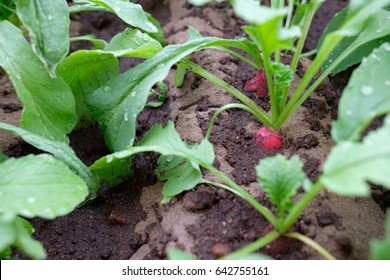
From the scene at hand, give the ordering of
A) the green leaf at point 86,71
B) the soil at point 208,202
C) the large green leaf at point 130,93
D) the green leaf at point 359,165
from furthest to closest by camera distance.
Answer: the green leaf at point 86,71 → the large green leaf at point 130,93 → the soil at point 208,202 → the green leaf at point 359,165

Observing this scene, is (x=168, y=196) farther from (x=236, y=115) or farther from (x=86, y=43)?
(x=86, y=43)

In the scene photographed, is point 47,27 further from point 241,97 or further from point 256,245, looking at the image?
point 256,245

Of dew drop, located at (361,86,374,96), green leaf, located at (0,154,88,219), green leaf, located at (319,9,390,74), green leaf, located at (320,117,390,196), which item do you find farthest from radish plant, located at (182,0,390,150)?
green leaf, located at (0,154,88,219)

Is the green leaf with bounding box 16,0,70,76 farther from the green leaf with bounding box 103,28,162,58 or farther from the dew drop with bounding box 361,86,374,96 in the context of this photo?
the dew drop with bounding box 361,86,374,96

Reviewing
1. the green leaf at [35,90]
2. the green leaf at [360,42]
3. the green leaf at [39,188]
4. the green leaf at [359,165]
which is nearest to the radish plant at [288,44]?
the green leaf at [360,42]

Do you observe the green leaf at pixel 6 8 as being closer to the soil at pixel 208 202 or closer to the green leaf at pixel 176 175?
the soil at pixel 208 202

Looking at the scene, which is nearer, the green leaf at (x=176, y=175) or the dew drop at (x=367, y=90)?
the dew drop at (x=367, y=90)

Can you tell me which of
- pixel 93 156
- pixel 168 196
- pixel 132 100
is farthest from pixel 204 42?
pixel 93 156
